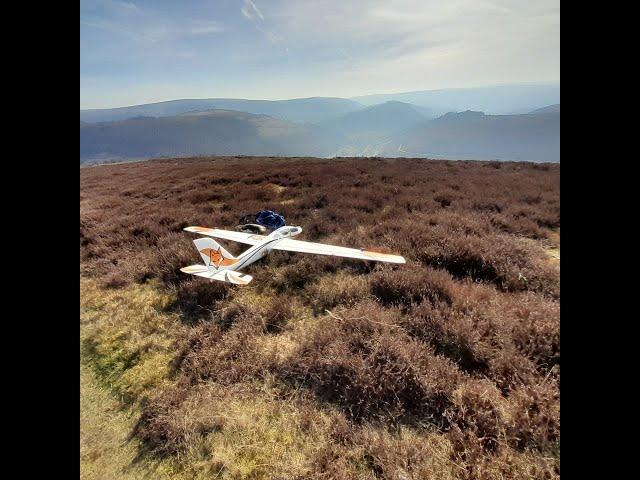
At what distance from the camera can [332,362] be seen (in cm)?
505

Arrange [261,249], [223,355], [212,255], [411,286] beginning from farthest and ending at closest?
1. [261,249]
2. [212,255]
3. [411,286]
4. [223,355]

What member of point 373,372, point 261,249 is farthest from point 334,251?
point 373,372

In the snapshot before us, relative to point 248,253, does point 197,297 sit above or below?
below

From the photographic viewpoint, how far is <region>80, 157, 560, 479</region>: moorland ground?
3805 mm

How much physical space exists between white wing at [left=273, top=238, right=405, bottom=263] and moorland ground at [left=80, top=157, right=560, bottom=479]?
307mm

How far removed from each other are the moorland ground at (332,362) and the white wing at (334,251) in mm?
307

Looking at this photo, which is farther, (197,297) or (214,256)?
(214,256)

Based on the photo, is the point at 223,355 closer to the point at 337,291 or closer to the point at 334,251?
the point at 337,291

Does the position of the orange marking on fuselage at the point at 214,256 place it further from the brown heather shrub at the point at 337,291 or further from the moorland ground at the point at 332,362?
the brown heather shrub at the point at 337,291

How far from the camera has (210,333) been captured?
246 inches

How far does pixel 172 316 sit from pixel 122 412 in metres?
2.47

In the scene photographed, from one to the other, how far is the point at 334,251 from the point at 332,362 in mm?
4218

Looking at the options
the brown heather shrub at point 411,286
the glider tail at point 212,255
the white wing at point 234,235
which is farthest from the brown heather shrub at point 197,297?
the brown heather shrub at point 411,286
